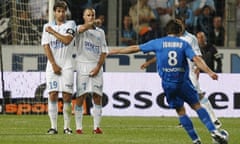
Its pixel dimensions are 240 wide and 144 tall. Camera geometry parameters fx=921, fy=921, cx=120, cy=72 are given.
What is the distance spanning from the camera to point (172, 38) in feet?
48.1

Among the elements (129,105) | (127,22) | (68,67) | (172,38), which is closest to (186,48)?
(172,38)

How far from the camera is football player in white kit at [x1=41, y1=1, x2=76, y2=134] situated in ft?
56.4

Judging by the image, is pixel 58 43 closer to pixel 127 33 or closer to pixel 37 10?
pixel 37 10

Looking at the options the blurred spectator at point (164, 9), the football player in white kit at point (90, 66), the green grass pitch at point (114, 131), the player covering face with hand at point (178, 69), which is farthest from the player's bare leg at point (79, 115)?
the blurred spectator at point (164, 9)

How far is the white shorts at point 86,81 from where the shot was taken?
17547mm

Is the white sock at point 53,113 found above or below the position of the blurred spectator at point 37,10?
below

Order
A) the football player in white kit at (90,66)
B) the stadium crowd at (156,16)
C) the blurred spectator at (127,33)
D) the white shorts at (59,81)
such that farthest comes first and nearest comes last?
1. the stadium crowd at (156,16)
2. the blurred spectator at (127,33)
3. the football player in white kit at (90,66)
4. the white shorts at (59,81)

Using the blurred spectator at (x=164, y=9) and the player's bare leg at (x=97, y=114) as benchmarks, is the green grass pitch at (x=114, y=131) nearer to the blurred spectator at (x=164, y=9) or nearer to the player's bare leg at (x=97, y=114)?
the player's bare leg at (x=97, y=114)

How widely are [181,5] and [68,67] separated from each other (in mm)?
12382

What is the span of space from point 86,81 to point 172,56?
334 centimetres

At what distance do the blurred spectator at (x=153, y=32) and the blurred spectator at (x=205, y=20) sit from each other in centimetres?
130

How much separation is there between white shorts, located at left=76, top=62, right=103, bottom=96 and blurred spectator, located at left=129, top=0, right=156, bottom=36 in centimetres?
1185

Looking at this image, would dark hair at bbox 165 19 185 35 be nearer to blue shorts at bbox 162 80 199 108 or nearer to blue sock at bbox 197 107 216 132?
blue shorts at bbox 162 80 199 108

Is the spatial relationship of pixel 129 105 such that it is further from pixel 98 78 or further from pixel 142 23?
pixel 98 78
